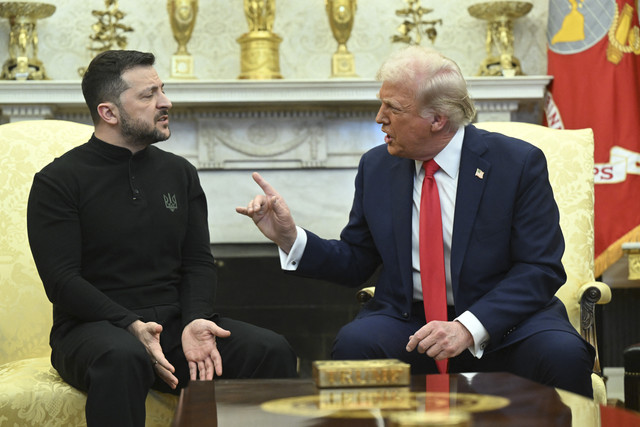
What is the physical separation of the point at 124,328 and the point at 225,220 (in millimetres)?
2330

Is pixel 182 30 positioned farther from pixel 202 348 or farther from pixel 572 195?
pixel 202 348

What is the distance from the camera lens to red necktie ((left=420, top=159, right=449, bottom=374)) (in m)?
2.62

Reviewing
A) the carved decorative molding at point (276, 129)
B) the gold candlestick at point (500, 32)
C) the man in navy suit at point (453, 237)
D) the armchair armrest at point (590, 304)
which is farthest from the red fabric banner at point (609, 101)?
the man in navy suit at point (453, 237)

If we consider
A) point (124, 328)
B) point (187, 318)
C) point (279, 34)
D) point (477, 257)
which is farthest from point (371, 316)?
point (279, 34)

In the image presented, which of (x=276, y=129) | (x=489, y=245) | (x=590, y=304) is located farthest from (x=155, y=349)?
(x=276, y=129)

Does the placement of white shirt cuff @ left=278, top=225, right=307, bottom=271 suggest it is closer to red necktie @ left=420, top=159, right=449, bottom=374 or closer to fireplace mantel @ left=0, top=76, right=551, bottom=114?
red necktie @ left=420, top=159, right=449, bottom=374

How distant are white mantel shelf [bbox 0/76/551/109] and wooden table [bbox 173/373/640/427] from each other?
276 cm

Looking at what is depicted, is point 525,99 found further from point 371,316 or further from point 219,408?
point 219,408

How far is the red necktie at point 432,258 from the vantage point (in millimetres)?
2621

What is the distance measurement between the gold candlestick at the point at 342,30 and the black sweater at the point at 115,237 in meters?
2.03

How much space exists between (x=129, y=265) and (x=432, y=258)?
0.89 m

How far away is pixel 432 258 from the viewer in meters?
2.65

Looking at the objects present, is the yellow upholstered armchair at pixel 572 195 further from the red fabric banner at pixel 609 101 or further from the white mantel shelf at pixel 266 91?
the white mantel shelf at pixel 266 91

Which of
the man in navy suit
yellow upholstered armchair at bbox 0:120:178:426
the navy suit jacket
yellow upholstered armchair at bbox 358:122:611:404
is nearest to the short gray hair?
the man in navy suit
